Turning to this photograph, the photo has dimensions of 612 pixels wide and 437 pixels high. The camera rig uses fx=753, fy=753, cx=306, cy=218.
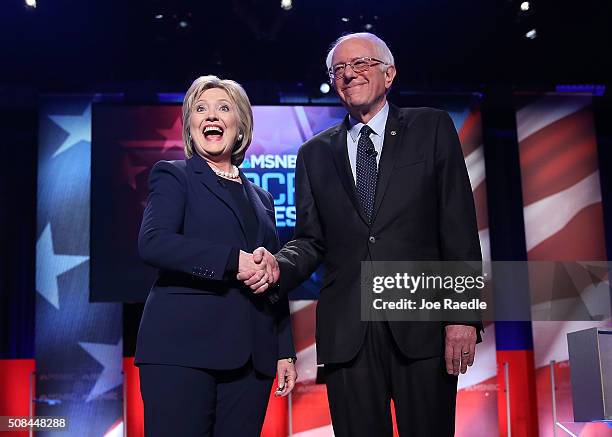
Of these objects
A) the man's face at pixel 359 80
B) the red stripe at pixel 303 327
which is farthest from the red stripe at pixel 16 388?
the man's face at pixel 359 80

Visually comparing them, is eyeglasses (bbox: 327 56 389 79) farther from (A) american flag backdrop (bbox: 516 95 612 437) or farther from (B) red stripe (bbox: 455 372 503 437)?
(A) american flag backdrop (bbox: 516 95 612 437)

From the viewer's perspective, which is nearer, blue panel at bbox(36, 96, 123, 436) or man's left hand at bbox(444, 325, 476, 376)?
man's left hand at bbox(444, 325, 476, 376)

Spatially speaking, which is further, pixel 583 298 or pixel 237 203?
pixel 583 298

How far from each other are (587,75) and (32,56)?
393 centimetres

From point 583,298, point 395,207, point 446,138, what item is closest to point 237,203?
point 395,207

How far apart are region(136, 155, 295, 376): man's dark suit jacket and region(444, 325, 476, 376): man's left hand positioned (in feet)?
1.60

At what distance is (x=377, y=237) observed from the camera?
2.06 metres

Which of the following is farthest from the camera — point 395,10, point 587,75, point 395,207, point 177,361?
point 587,75

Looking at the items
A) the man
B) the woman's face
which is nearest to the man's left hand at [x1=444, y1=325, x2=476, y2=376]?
the man

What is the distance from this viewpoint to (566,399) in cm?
492

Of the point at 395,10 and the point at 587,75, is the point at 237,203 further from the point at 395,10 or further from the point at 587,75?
the point at 587,75

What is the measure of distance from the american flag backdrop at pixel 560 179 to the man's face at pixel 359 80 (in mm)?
3298

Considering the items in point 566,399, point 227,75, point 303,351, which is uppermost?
point 227,75

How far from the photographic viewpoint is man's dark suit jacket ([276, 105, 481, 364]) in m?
2.03
